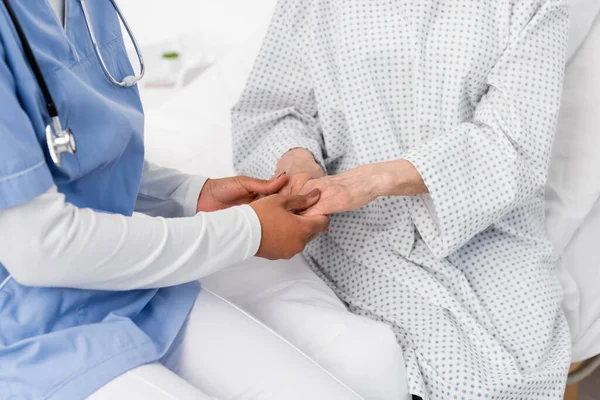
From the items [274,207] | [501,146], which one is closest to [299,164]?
[274,207]

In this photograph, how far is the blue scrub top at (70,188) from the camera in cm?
76

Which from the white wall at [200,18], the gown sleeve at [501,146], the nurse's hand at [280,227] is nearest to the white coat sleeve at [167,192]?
the nurse's hand at [280,227]

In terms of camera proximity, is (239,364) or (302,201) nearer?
(239,364)

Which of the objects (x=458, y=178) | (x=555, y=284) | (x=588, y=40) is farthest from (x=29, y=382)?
(x=588, y=40)

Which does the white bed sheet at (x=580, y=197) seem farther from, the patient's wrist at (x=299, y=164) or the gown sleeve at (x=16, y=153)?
the gown sleeve at (x=16, y=153)

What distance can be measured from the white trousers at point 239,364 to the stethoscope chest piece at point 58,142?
31 cm

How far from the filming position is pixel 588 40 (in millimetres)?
1398

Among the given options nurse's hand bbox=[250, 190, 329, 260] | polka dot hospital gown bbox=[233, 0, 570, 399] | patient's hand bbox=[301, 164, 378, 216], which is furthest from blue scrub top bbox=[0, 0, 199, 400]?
polka dot hospital gown bbox=[233, 0, 570, 399]

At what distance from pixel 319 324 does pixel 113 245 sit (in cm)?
42

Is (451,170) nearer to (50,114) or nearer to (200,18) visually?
(50,114)

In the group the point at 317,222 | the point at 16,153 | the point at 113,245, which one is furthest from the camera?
the point at 317,222

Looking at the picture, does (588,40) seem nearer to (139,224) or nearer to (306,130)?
(306,130)

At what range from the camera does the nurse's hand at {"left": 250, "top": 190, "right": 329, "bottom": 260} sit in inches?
39.8

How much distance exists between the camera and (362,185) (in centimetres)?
114
